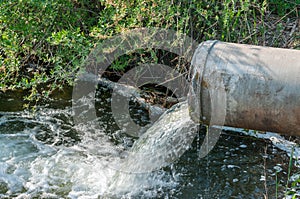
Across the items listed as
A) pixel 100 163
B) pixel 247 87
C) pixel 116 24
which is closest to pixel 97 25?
pixel 116 24

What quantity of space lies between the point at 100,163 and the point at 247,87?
151 cm

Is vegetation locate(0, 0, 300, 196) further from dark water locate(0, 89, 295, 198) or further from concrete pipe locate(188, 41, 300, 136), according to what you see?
concrete pipe locate(188, 41, 300, 136)

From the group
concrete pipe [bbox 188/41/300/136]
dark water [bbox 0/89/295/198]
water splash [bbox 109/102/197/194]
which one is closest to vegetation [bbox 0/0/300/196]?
dark water [bbox 0/89/295/198]

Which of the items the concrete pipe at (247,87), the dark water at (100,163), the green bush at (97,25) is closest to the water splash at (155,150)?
the dark water at (100,163)

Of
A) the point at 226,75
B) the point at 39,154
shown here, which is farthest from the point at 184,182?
the point at 39,154

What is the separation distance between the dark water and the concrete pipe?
70 cm

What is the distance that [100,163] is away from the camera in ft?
12.7

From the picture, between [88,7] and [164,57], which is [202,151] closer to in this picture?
[164,57]

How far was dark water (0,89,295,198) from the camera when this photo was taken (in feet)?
11.5

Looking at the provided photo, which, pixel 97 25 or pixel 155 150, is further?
A: pixel 97 25

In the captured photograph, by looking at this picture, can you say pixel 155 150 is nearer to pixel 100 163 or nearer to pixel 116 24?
pixel 100 163

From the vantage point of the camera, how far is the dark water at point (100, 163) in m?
3.49

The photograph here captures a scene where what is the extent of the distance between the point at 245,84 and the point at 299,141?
57.0 inches

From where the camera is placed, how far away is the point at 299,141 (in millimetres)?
4094
